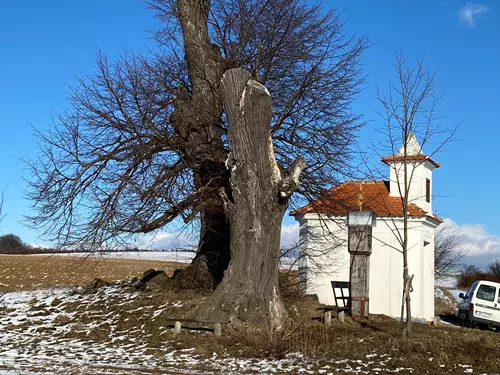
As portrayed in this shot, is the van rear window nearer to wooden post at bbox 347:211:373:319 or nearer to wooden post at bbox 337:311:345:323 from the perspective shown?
wooden post at bbox 347:211:373:319

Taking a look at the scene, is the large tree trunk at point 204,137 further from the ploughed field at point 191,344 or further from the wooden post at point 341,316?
the wooden post at point 341,316

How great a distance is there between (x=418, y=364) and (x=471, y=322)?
543 inches

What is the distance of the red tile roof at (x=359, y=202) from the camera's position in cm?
1817

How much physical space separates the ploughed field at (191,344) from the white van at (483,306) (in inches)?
303

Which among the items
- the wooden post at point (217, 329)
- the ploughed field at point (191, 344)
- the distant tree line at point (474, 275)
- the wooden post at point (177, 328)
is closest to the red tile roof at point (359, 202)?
the ploughed field at point (191, 344)

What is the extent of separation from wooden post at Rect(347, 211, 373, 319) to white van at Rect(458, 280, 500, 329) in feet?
28.9

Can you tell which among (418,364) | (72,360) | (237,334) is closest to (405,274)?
(418,364)

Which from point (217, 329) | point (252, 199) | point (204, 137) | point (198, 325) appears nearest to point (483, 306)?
point (204, 137)

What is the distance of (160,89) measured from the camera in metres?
17.0

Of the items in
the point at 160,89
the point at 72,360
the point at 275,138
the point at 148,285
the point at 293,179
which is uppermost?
the point at 160,89

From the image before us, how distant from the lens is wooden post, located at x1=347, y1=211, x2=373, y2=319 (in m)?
16.2

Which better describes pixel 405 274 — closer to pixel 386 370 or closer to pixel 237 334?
pixel 386 370

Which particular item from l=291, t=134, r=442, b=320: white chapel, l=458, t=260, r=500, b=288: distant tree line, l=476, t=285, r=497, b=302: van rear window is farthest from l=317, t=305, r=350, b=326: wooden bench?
l=458, t=260, r=500, b=288: distant tree line

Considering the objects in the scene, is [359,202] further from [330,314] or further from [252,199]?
[252,199]
